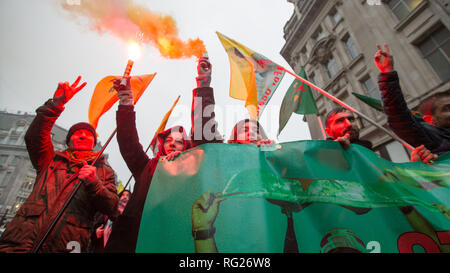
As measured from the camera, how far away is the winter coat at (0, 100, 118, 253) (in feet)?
5.17

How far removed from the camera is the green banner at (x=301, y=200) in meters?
1.19

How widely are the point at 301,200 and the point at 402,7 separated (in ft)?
46.2

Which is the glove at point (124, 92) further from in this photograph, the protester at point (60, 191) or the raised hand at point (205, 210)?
the raised hand at point (205, 210)

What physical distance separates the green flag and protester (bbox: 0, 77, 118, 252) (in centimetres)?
339

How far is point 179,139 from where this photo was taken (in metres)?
2.39

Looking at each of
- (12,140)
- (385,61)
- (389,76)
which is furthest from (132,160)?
(12,140)

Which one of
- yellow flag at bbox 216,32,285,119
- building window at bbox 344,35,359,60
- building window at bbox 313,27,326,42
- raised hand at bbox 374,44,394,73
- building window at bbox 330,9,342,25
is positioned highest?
building window at bbox 313,27,326,42

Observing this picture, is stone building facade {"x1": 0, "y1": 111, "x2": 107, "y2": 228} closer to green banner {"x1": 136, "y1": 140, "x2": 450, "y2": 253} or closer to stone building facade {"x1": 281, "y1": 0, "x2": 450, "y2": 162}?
stone building facade {"x1": 281, "y1": 0, "x2": 450, "y2": 162}

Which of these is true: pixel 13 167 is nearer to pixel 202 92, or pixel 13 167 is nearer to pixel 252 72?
pixel 252 72

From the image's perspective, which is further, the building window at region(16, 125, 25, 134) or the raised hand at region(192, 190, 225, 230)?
the building window at region(16, 125, 25, 134)

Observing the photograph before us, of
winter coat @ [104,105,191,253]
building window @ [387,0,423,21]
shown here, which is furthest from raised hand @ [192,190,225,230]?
building window @ [387,0,423,21]

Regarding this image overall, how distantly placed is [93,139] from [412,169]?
347 cm

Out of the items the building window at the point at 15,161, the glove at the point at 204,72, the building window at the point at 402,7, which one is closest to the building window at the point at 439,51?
the building window at the point at 402,7

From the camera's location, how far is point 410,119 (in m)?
2.08
